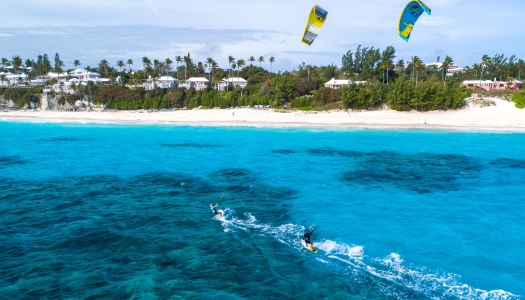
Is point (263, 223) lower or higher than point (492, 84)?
lower

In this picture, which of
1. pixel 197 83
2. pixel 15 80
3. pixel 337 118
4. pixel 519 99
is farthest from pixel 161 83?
pixel 519 99

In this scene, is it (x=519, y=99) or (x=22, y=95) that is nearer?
(x=519, y=99)

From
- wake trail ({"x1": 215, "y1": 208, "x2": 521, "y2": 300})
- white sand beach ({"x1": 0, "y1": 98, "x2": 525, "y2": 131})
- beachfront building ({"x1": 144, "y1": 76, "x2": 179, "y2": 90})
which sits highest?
beachfront building ({"x1": 144, "y1": 76, "x2": 179, "y2": 90})

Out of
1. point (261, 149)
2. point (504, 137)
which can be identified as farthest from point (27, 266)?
point (504, 137)

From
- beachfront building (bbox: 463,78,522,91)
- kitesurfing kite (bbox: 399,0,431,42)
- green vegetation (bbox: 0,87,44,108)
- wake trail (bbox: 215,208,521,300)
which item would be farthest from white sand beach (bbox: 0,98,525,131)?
wake trail (bbox: 215,208,521,300)

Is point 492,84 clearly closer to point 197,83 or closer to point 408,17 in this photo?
point 197,83

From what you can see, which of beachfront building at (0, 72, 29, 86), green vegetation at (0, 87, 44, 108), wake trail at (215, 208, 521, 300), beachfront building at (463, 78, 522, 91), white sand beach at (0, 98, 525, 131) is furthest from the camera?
beachfront building at (0, 72, 29, 86)

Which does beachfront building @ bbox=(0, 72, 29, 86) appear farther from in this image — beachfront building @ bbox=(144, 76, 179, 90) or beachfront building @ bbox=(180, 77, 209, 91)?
beachfront building @ bbox=(180, 77, 209, 91)
